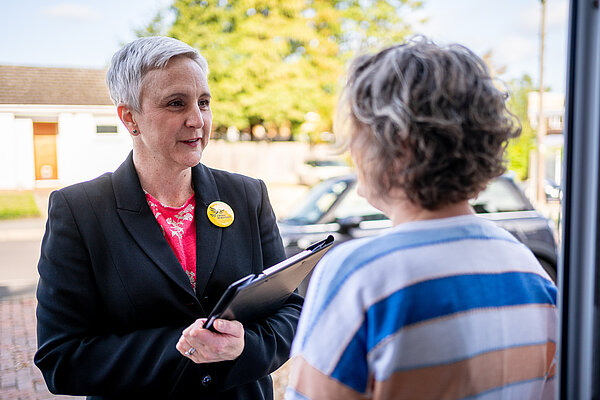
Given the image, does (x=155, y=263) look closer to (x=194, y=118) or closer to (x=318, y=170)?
(x=194, y=118)

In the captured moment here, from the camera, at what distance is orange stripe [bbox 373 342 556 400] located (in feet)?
2.73

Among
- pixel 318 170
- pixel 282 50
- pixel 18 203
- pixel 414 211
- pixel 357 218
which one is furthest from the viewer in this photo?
pixel 318 170

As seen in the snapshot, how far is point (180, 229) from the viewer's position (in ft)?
5.34

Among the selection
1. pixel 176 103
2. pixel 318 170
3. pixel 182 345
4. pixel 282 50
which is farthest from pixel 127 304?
pixel 318 170

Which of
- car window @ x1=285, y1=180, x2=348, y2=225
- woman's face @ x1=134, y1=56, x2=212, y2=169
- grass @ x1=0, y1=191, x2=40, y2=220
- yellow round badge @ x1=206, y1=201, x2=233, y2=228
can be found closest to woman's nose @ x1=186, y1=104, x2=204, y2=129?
woman's face @ x1=134, y1=56, x2=212, y2=169

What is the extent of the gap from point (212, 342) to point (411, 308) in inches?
24.1

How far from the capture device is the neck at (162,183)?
1.64 meters

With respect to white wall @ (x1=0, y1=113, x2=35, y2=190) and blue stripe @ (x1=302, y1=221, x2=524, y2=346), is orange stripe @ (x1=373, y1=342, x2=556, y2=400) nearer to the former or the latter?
blue stripe @ (x1=302, y1=221, x2=524, y2=346)

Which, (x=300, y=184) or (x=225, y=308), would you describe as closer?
(x=225, y=308)

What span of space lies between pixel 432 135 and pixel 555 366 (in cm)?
54

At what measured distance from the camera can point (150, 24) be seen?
8.14m

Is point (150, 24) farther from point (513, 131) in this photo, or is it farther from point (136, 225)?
point (513, 131)

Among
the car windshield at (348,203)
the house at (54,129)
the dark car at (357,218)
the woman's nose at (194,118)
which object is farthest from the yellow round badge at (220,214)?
the car windshield at (348,203)

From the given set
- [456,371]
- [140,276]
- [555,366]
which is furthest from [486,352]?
[140,276]
